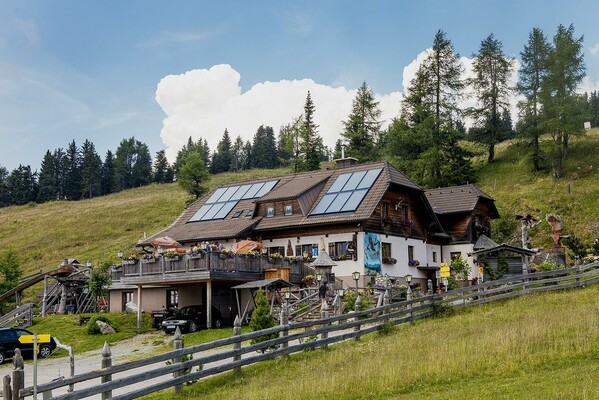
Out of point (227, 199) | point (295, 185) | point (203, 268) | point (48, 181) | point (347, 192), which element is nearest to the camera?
point (203, 268)

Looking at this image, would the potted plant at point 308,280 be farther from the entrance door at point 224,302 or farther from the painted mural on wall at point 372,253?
the entrance door at point 224,302

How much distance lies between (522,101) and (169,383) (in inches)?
2526

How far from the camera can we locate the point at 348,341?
72.3 feet

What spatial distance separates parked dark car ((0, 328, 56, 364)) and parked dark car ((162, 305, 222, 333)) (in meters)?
5.63

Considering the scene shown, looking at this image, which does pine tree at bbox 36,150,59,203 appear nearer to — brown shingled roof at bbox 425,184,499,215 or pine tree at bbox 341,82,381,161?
pine tree at bbox 341,82,381,161

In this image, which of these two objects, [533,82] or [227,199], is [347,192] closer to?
[227,199]

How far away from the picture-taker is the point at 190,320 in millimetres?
33281

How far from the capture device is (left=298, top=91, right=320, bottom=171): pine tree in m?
79.6

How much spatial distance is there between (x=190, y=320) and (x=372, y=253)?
1146 centimetres

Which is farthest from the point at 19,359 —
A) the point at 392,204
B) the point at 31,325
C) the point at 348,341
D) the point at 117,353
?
the point at 392,204

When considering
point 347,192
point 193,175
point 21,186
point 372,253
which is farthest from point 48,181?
point 372,253

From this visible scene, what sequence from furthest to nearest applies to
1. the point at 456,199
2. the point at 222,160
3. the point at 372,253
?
the point at 222,160 → the point at 456,199 → the point at 372,253

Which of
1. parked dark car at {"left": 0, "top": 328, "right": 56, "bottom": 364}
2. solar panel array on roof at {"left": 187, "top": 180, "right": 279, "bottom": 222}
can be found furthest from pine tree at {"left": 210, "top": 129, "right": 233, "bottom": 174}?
parked dark car at {"left": 0, "top": 328, "right": 56, "bottom": 364}

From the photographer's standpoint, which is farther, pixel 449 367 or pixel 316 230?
pixel 316 230
